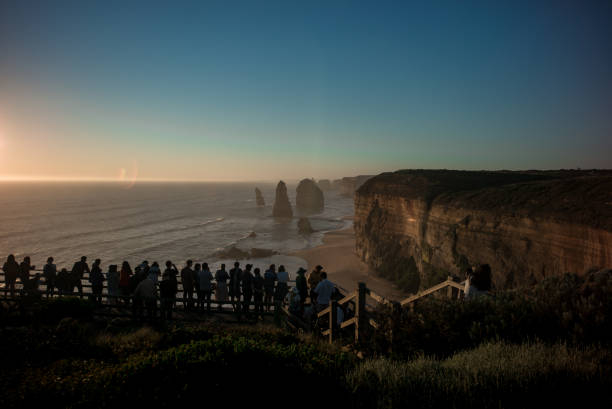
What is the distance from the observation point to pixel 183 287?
10.9 metres

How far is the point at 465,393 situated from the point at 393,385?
0.77 meters

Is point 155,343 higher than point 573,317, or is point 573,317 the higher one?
point 573,317

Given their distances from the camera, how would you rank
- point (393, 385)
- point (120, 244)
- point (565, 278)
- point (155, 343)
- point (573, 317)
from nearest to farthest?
point (393, 385) < point (573, 317) < point (155, 343) < point (565, 278) < point (120, 244)

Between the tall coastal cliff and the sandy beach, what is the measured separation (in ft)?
4.61

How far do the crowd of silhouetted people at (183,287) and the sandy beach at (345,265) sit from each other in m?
14.4

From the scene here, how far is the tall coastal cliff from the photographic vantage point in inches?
624

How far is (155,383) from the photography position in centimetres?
377

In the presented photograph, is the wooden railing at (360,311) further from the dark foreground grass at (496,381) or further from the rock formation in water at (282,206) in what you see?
the rock formation in water at (282,206)

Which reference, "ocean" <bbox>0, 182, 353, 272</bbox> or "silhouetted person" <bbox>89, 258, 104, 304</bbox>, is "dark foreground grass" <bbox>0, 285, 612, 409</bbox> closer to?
"silhouetted person" <bbox>89, 258, 104, 304</bbox>

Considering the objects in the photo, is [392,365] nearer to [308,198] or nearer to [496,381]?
[496,381]

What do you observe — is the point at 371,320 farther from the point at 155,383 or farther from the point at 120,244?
the point at 120,244

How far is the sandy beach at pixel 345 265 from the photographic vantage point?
28.7 metres

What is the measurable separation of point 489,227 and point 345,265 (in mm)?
18518

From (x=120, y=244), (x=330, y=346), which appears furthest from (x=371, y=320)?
(x=120, y=244)
